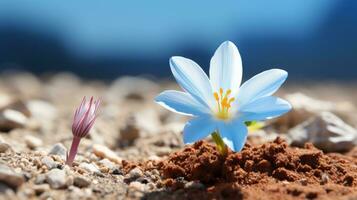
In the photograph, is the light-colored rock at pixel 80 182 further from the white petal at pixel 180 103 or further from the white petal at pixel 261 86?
the white petal at pixel 261 86

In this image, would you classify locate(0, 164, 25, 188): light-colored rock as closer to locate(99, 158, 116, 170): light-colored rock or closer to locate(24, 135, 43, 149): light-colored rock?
locate(99, 158, 116, 170): light-colored rock

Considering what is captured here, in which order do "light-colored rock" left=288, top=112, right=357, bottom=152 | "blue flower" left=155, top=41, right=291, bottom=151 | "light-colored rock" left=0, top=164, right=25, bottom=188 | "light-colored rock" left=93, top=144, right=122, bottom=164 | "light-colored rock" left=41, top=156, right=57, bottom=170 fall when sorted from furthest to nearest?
"light-colored rock" left=288, top=112, right=357, bottom=152 < "light-colored rock" left=93, top=144, right=122, bottom=164 < "light-colored rock" left=41, top=156, right=57, bottom=170 < "blue flower" left=155, top=41, right=291, bottom=151 < "light-colored rock" left=0, top=164, right=25, bottom=188

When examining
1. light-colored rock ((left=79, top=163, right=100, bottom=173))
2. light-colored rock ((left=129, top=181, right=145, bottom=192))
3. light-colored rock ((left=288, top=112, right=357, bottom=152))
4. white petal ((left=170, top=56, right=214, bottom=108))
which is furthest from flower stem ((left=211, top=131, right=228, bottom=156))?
light-colored rock ((left=288, top=112, right=357, bottom=152))

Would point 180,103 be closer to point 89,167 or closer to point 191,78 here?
point 191,78

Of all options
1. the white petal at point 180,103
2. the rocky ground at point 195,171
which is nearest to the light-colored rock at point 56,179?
the rocky ground at point 195,171

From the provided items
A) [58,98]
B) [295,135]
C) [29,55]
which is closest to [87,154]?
[295,135]

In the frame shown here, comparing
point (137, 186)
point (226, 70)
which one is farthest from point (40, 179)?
point (226, 70)

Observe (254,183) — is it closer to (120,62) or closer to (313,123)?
(313,123)

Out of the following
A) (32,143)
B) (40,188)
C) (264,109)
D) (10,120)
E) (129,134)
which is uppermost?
(10,120)

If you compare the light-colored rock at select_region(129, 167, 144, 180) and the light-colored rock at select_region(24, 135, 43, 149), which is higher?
the light-colored rock at select_region(24, 135, 43, 149)
